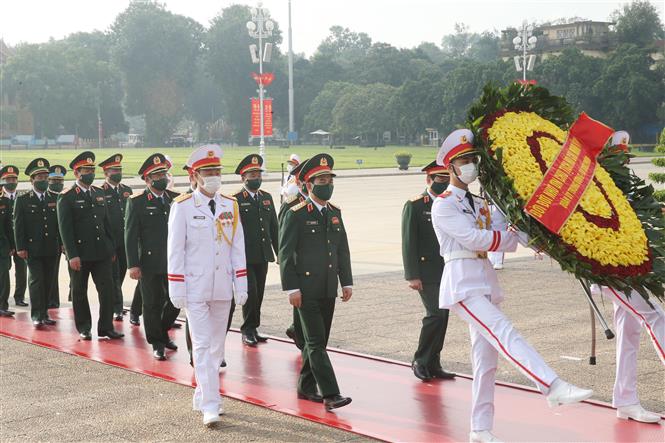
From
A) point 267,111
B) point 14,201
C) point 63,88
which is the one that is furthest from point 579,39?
point 14,201

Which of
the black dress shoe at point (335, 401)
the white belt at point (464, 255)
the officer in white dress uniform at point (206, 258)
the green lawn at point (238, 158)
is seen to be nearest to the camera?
the white belt at point (464, 255)

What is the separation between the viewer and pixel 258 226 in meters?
10.1

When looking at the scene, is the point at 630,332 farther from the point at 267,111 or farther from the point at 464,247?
the point at 267,111

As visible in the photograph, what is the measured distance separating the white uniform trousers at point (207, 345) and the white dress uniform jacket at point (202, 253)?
0.33 ft

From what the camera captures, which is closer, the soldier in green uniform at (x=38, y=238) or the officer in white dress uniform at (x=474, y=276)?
the officer in white dress uniform at (x=474, y=276)

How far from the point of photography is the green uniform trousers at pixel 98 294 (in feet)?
33.3

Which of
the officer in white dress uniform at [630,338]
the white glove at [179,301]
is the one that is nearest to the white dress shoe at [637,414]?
the officer in white dress uniform at [630,338]

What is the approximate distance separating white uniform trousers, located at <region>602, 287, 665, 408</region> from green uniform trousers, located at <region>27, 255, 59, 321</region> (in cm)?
699

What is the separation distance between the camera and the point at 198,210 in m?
7.24

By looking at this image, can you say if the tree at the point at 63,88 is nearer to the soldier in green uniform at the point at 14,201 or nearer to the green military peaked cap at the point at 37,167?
the soldier in green uniform at the point at 14,201

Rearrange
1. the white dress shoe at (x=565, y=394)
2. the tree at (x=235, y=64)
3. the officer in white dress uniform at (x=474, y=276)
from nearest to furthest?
1. the white dress shoe at (x=565, y=394)
2. the officer in white dress uniform at (x=474, y=276)
3. the tree at (x=235, y=64)

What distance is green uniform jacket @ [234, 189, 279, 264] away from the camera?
9984 millimetres

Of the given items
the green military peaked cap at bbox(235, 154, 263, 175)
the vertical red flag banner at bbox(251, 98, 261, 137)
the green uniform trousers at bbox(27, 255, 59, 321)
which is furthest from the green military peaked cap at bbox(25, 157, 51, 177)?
the vertical red flag banner at bbox(251, 98, 261, 137)

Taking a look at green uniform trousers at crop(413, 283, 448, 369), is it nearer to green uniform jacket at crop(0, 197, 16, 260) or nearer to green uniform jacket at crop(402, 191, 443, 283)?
green uniform jacket at crop(402, 191, 443, 283)
